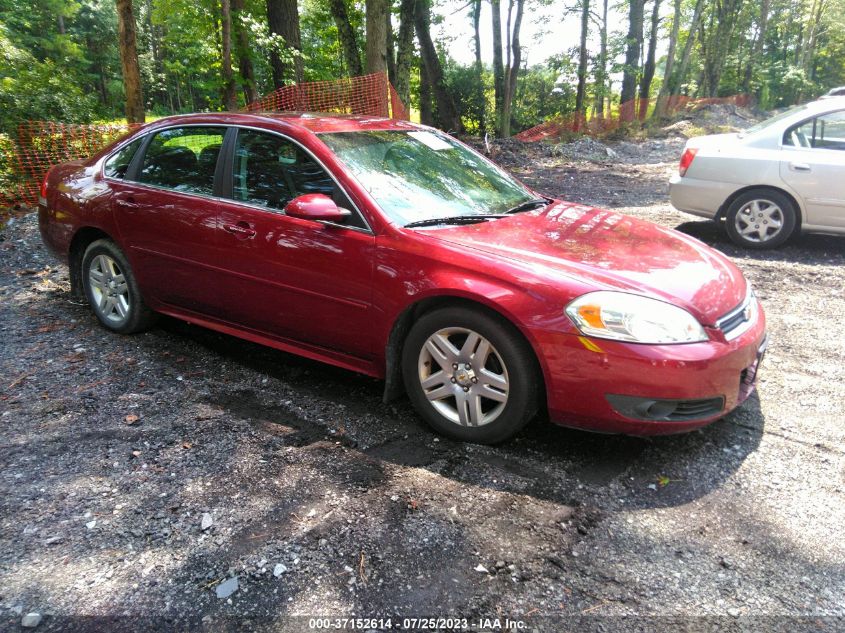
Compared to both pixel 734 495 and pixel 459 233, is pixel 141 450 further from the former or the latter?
pixel 734 495

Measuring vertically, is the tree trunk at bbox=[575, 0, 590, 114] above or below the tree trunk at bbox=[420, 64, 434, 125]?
above

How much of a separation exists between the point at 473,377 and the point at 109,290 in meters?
3.23

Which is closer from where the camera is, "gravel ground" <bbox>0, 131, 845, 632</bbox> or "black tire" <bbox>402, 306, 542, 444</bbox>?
"gravel ground" <bbox>0, 131, 845, 632</bbox>

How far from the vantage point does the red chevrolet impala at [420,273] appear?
115 inches

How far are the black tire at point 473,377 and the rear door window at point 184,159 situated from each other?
74.7 inches

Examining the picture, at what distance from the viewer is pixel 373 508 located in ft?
9.09

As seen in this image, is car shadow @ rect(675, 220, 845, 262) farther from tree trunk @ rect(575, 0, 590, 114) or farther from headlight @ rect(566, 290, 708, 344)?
tree trunk @ rect(575, 0, 590, 114)

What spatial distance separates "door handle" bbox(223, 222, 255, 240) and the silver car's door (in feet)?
19.7

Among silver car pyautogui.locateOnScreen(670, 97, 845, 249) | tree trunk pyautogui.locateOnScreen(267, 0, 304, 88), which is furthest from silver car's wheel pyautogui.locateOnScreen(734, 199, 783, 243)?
tree trunk pyautogui.locateOnScreen(267, 0, 304, 88)

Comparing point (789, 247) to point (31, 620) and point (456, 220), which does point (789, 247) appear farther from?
point (31, 620)

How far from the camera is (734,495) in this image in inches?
113

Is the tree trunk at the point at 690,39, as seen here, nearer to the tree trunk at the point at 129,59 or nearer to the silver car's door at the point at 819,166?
the silver car's door at the point at 819,166

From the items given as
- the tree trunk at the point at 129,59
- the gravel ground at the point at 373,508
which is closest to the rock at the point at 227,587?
the gravel ground at the point at 373,508

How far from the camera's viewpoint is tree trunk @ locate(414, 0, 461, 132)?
67.4 feet
